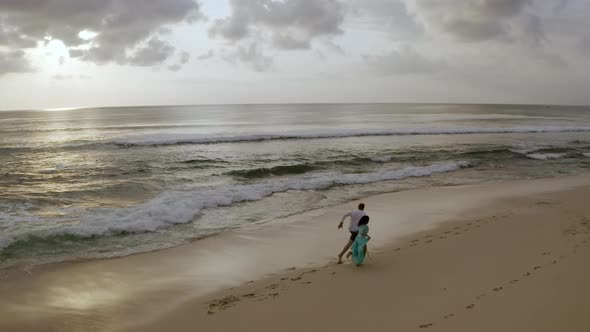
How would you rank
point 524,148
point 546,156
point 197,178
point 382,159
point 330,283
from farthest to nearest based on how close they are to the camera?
point 524,148 → point 546,156 → point 382,159 → point 197,178 → point 330,283

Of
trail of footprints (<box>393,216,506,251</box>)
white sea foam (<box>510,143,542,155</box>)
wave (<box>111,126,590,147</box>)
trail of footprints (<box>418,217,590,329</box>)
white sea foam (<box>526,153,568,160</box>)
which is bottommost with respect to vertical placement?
trail of footprints (<box>393,216,506,251</box>)

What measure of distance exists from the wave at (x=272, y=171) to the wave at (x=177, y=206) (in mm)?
1637

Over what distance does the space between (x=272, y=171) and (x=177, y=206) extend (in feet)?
28.7

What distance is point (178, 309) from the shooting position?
6.88 metres

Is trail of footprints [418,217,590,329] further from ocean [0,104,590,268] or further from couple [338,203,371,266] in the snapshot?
ocean [0,104,590,268]

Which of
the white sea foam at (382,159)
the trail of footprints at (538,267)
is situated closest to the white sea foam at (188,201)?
the white sea foam at (382,159)

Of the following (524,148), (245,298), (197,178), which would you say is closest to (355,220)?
(245,298)

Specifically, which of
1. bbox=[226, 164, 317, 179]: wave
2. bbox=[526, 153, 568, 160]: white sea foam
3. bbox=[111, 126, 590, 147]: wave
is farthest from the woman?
bbox=[111, 126, 590, 147]: wave

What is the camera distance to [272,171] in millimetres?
21906

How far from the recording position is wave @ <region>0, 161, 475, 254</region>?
36.6ft

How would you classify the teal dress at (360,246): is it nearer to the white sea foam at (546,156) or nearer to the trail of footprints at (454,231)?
the trail of footprints at (454,231)

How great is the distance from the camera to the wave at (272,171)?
70.1ft

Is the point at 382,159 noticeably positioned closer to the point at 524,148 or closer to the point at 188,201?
the point at 524,148

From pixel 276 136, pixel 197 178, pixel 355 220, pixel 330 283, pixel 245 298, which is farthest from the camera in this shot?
pixel 276 136
